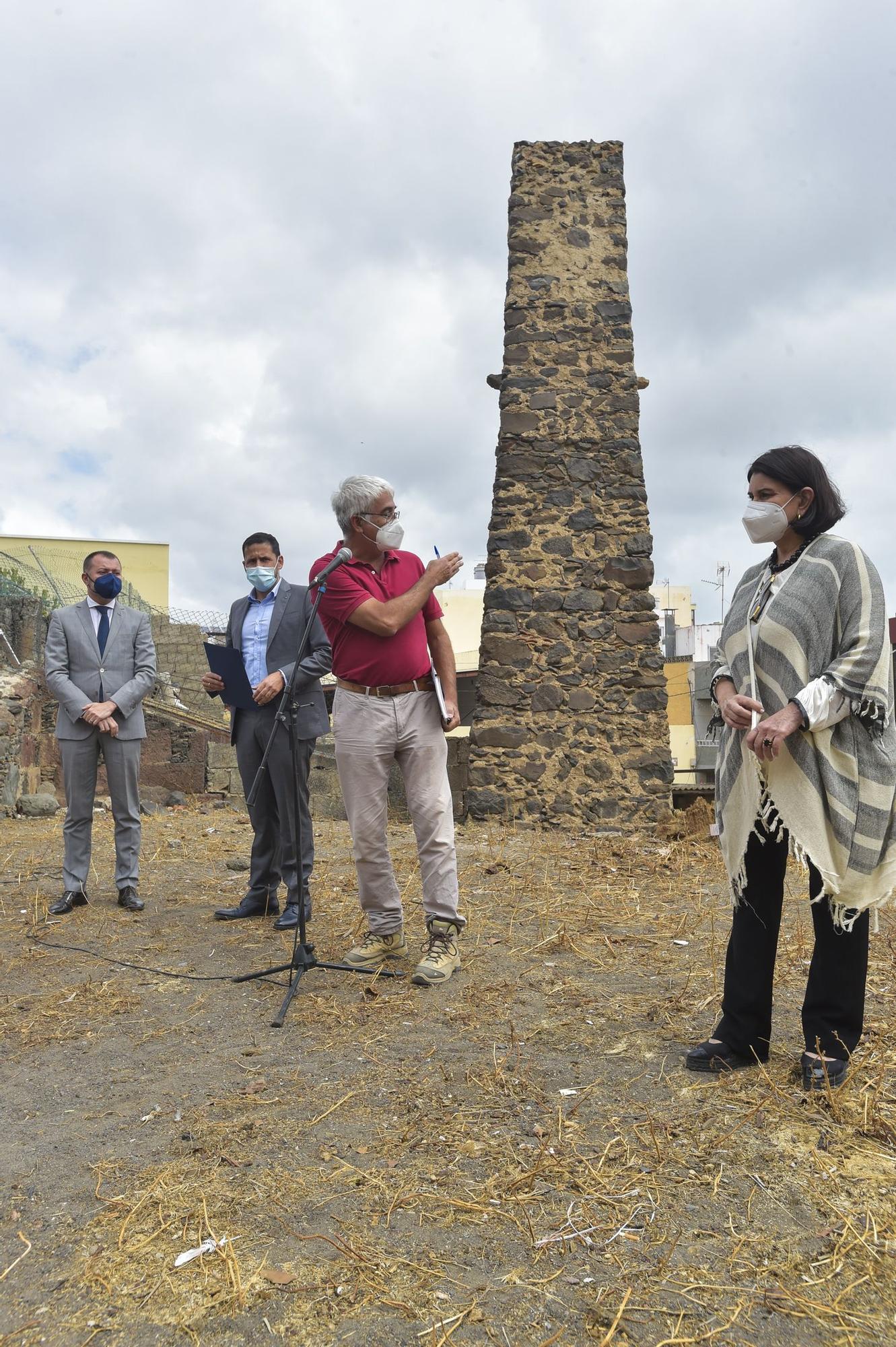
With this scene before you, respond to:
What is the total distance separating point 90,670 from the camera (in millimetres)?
5844

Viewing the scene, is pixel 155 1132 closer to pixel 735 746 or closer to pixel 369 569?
pixel 735 746

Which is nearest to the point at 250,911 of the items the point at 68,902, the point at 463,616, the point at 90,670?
the point at 68,902

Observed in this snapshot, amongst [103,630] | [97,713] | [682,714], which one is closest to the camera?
[97,713]

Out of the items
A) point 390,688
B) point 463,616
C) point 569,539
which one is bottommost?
point 390,688

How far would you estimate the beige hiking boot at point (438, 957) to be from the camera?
412cm

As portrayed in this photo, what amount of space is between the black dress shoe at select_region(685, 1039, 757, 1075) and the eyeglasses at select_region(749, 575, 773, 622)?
1.31 meters

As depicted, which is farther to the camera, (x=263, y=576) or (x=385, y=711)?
(x=263, y=576)

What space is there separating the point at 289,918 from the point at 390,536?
2.21m

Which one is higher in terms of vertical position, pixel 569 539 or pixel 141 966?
pixel 569 539

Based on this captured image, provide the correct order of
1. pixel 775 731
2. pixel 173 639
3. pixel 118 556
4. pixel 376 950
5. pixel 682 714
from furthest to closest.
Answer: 1. pixel 682 714
2. pixel 118 556
3. pixel 173 639
4. pixel 376 950
5. pixel 775 731

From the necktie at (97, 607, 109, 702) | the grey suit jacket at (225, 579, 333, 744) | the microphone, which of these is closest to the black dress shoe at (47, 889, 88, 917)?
the necktie at (97, 607, 109, 702)

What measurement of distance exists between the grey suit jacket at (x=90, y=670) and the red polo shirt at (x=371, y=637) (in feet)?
6.18

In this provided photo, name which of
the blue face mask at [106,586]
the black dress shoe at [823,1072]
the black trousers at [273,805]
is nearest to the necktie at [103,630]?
the blue face mask at [106,586]

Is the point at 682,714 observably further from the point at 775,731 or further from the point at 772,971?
the point at 775,731
